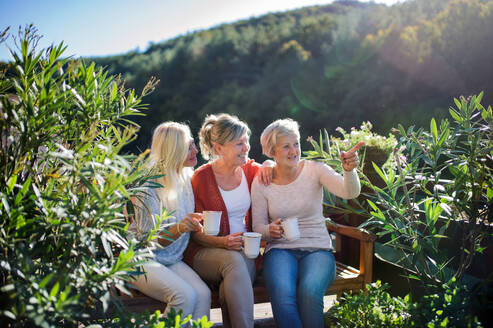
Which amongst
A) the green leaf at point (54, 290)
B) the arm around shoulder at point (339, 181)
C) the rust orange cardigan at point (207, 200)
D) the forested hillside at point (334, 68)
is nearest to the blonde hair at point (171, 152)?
the rust orange cardigan at point (207, 200)

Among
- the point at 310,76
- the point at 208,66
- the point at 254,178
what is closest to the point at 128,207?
the point at 254,178

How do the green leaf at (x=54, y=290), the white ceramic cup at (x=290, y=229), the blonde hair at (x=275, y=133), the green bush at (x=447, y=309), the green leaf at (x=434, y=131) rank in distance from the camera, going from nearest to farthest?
the green leaf at (x=54, y=290) < the green bush at (x=447, y=309) < the green leaf at (x=434, y=131) < the white ceramic cup at (x=290, y=229) < the blonde hair at (x=275, y=133)

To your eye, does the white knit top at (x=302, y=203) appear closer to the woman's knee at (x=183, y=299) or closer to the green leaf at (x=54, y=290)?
the woman's knee at (x=183, y=299)

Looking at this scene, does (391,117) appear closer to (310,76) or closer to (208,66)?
(310,76)

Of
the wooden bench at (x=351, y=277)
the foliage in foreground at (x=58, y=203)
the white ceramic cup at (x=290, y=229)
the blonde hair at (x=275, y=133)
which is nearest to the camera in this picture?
the foliage in foreground at (x=58, y=203)

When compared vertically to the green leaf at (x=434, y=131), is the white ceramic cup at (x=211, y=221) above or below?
below

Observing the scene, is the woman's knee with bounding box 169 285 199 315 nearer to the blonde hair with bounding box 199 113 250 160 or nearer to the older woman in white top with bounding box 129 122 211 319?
the older woman in white top with bounding box 129 122 211 319

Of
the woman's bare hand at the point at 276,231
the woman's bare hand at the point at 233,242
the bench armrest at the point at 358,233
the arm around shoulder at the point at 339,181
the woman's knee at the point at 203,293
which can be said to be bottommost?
the woman's knee at the point at 203,293

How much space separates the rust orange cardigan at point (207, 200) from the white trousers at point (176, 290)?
270mm

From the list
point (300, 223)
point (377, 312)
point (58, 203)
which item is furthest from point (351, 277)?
point (58, 203)

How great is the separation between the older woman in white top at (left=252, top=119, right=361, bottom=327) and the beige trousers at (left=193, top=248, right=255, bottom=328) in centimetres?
15

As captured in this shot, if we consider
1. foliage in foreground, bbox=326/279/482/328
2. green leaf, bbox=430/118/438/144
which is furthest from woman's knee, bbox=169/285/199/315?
green leaf, bbox=430/118/438/144

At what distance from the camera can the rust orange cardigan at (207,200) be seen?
2639 mm

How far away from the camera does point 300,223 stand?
272cm
